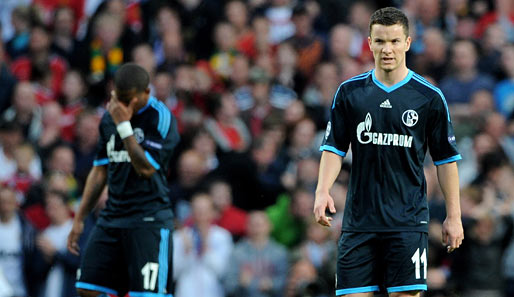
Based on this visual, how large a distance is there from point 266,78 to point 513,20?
3.73m

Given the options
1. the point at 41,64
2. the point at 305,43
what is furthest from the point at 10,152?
the point at 305,43

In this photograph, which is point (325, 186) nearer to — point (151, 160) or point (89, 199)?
point (151, 160)

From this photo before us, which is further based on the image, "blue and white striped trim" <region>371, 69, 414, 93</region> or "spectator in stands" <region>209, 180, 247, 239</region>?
"spectator in stands" <region>209, 180, 247, 239</region>

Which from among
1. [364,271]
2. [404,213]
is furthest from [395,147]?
[364,271]

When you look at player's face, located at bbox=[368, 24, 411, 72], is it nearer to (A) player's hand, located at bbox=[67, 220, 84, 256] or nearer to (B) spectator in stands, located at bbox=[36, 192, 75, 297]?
(A) player's hand, located at bbox=[67, 220, 84, 256]

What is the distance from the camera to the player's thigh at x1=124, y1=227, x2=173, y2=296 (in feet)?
25.9

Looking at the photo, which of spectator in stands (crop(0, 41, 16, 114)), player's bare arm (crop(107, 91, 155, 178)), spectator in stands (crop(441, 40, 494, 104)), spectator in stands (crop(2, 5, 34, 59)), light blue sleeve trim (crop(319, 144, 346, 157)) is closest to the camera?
light blue sleeve trim (crop(319, 144, 346, 157))

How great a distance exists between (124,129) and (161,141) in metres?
0.38

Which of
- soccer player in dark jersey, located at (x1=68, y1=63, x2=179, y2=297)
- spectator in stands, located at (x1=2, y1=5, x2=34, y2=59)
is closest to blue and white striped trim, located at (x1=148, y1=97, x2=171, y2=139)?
soccer player in dark jersey, located at (x1=68, y1=63, x2=179, y2=297)

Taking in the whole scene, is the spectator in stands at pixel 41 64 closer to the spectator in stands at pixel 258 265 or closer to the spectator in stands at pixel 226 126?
the spectator in stands at pixel 226 126

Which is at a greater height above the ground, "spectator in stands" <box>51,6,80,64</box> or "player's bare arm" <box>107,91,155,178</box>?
"spectator in stands" <box>51,6,80,64</box>

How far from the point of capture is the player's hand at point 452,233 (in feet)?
21.5

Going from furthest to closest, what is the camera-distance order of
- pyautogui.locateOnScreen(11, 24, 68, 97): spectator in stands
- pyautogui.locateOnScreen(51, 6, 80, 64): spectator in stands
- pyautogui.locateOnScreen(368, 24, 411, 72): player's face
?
1. pyautogui.locateOnScreen(51, 6, 80, 64): spectator in stands
2. pyautogui.locateOnScreen(11, 24, 68, 97): spectator in stands
3. pyautogui.locateOnScreen(368, 24, 411, 72): player's face

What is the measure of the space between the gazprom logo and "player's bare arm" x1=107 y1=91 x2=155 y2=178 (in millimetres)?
1893
